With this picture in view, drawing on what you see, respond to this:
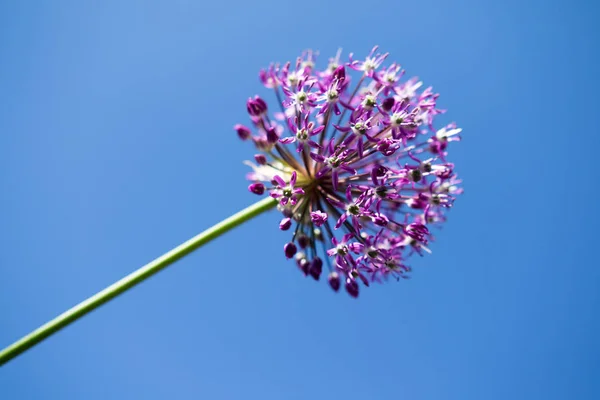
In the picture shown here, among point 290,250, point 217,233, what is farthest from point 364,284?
point 217,233

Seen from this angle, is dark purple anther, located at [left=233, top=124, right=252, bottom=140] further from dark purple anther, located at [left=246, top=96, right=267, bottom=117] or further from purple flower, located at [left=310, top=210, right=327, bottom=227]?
purple flower, located at [left=310, top=210, right=327, bottom=227]

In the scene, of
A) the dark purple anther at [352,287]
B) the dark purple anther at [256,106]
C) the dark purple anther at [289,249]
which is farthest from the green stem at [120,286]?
the dark purple anther at [352,287]

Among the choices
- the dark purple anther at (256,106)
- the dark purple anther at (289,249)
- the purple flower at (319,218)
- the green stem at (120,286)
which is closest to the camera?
the green stem at (120,286)

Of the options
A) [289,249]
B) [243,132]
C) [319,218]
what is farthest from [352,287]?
[243,132]

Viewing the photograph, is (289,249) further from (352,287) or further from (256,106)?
(256,106)

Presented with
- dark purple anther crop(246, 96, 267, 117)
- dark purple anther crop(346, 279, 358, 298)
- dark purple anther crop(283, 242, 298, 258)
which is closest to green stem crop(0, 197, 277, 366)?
dark purple anther crop(283, 242, 298, 258)

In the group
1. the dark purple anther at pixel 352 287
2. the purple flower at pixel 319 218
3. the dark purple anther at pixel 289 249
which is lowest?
the dark purple anther at pixel 352 287

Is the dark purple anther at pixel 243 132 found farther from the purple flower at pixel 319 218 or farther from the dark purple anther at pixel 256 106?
the purple flower at pixel 319 218

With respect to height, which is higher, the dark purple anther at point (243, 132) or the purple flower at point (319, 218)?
the dark purple anther at point (243, 132)

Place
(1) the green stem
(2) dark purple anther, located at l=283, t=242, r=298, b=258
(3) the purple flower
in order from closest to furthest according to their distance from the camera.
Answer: (1) the green stem → (3) the purple flower → (2) dark purple anther, located at l=283, t=242, r=298, b=258

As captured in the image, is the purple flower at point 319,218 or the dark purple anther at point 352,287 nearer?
the purple flower at point 319,218
